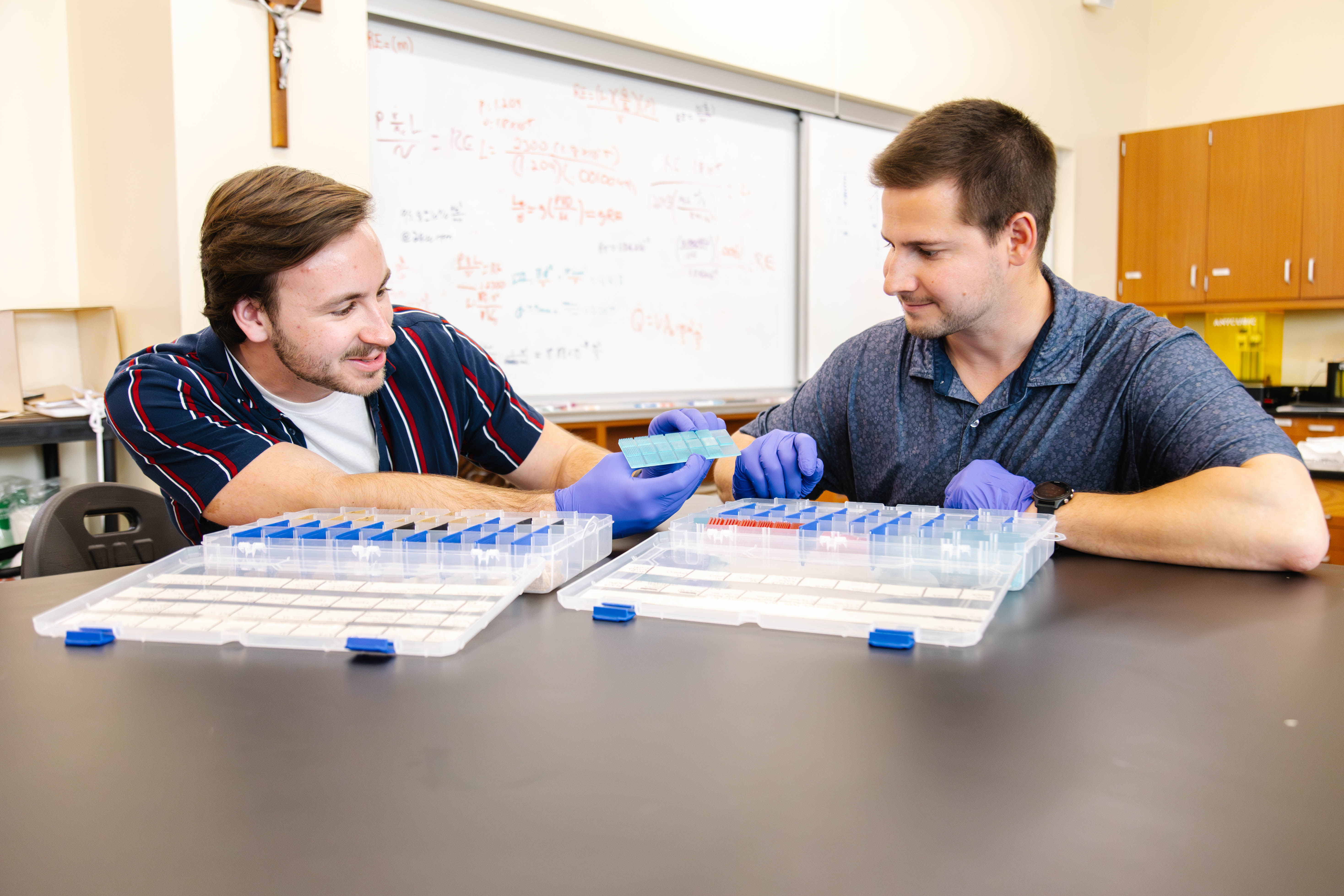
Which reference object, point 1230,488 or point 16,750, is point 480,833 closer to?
point 16,750

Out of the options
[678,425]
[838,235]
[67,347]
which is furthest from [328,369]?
[838,235]

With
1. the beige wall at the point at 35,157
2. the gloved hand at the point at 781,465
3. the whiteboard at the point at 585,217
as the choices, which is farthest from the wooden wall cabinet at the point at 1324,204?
the beige wall at the point at 35,157

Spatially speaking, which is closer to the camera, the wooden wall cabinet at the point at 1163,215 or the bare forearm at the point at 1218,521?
the bare forearm at the point at 1218,521

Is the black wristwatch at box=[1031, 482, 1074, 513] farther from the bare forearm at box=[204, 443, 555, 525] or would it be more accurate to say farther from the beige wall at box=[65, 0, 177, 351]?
the beige wall at box=[65, 0, 177, 351]

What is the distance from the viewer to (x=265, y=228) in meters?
1.27

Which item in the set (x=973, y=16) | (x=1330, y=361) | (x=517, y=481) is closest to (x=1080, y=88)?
(x=973, y=16)

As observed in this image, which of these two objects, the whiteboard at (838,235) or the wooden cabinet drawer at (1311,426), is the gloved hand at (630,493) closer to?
the whiteboard at (838,235)

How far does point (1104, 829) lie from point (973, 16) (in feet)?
13.9

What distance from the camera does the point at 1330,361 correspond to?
4.21 m

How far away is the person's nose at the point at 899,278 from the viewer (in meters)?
1.36

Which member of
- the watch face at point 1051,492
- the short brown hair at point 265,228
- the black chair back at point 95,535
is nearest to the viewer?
the watch face at point 1051,492

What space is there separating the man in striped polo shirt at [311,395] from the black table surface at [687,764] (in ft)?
1.43

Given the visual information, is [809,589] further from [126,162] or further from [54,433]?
[126,162]

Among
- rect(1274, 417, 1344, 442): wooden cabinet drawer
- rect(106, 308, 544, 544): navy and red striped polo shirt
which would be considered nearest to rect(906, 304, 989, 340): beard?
rect(106, 308, 544, 544): navy and red striped polo shirt
